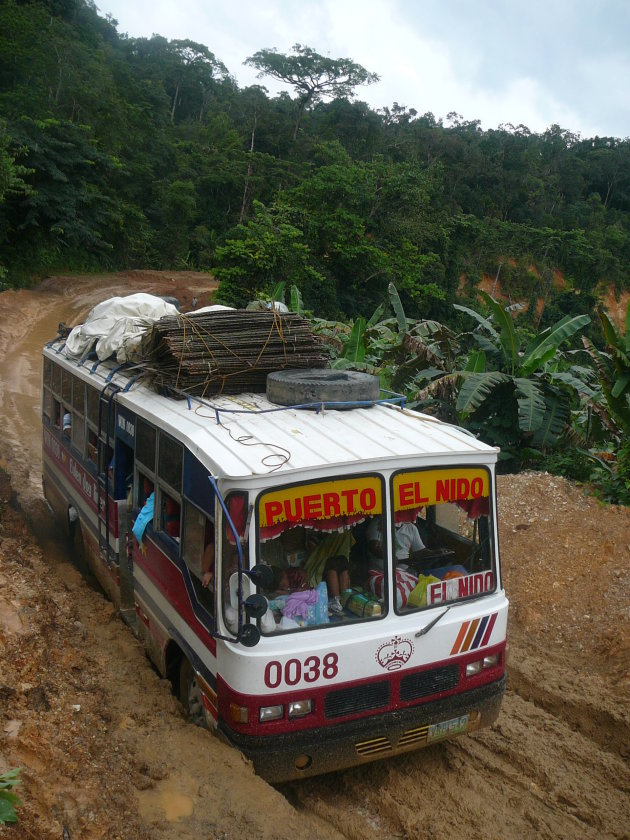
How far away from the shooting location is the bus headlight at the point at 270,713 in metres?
3.91

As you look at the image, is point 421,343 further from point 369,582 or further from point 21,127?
point 21,127

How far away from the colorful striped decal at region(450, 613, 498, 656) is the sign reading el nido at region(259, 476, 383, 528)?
982 millimetres

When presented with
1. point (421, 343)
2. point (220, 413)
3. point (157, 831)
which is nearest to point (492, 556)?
point (220, 413)

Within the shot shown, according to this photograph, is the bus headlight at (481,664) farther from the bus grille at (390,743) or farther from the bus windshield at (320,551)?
the bus windshield at (320,551)

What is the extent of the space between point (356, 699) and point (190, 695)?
1.25 meters

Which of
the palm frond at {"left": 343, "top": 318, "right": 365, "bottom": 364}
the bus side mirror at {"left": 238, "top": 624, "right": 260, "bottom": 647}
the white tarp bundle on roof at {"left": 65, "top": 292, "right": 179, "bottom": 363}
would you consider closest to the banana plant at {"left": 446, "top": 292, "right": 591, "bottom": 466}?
the palm frond at {"left": 343, "top": 318, "right": 365, "bottom": 364}

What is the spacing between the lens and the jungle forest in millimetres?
10734

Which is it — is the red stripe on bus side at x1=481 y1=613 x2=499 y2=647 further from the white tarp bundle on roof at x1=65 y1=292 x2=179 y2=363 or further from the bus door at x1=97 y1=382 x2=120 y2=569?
the white tarp bundle on roof at x1=65 y1=292 x2=179 y2=363

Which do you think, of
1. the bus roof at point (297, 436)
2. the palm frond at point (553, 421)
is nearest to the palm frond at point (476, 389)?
the palm frond at point (553, 421)

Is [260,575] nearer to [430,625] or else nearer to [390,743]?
[430,625]

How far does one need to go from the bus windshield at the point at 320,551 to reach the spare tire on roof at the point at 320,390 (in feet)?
3.49

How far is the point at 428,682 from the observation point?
432 cm

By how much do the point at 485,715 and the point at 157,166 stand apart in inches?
1659

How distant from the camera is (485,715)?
15.3ft
